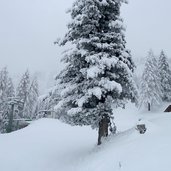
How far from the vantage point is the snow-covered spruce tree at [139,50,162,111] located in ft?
178

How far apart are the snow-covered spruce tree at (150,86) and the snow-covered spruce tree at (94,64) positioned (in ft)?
125

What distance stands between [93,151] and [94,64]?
4481 mm

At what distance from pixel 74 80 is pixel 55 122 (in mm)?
26706

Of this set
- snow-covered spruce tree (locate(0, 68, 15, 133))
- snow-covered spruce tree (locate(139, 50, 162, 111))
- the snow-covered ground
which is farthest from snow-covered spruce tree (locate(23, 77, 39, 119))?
the snow-covered ground

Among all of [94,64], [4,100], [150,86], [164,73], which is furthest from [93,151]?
[4,100]

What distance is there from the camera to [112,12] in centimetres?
1742

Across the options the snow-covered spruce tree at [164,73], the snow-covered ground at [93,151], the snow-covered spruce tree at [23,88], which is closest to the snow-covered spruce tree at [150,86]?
the snow-covered spruce tree at [164,73]

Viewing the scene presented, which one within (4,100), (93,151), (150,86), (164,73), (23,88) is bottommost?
(93,151)

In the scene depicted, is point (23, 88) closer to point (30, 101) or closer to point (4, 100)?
point (30, 101)

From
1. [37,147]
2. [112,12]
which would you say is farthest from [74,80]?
[37,147]

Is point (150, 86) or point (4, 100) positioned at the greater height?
point (150, 86)

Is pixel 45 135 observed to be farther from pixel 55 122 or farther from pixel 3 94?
pixel 3 94

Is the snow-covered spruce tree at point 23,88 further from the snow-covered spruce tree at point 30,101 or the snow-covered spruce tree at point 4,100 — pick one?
the snow-covered spruce tree at point 4,100

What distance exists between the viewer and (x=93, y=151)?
1566cm
